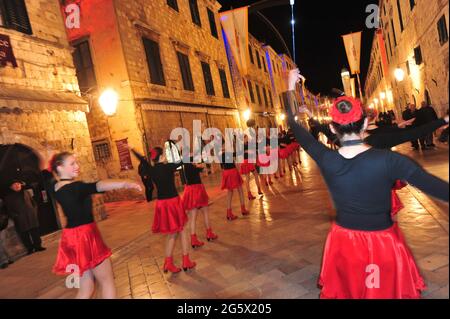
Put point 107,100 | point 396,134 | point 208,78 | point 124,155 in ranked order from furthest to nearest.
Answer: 1. point 208,78
2. point 124,155
3. point 107,100
4. point 396,134

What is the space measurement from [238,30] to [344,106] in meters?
12.5

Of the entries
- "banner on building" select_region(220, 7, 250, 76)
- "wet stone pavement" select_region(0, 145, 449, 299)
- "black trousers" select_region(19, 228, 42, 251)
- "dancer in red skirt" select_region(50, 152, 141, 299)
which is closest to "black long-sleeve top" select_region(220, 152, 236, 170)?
"wet stone pavement" select_region(0, 145, 449, 299)

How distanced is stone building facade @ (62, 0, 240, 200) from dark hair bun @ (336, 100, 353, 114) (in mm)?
11067

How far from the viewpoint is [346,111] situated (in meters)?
2.24

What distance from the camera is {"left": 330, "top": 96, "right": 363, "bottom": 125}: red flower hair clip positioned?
2219 mm

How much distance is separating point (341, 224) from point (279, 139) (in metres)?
10.0

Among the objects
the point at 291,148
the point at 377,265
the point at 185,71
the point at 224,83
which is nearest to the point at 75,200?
the point at 377,265

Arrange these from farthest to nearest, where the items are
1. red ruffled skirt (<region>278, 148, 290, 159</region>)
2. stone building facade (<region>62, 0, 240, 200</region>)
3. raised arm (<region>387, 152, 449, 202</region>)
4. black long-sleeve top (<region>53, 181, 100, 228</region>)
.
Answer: stone building facade (<region>62, 0, 240, 200</region>) < red ruffled skirt (<region>278, 148, 290, 159</region>) < black long-sleeve top (<region>53, 181, 100, 228</region>) < raised arm (<region>387, 152, 449, 202</region>)

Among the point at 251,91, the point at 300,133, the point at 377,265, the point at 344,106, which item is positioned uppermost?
the point at 251,91

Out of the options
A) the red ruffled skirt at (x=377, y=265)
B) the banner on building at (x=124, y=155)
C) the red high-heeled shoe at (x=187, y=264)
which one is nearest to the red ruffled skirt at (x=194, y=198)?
the red high-heeled shoe at (x=187, y=264)

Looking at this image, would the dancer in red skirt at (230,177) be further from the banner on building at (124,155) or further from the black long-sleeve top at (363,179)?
the banner on building at (124,155)

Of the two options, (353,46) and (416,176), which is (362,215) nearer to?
(416,176)

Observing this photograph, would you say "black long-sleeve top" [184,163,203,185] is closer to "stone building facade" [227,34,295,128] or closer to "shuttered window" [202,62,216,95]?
"shuttered window" [202,62,216,95]

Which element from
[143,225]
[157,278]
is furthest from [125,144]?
[157,278]
